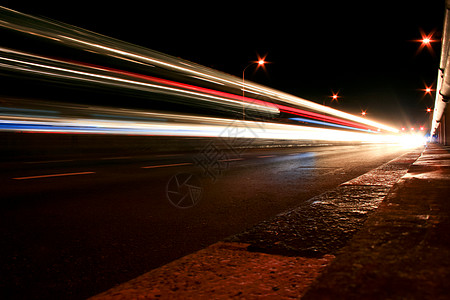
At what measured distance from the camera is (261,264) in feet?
6.43

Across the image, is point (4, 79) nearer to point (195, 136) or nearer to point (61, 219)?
point (61, 219)

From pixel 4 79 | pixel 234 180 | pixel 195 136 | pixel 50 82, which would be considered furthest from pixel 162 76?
pixel 234 180

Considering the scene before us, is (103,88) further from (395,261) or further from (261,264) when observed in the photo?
(395,261)

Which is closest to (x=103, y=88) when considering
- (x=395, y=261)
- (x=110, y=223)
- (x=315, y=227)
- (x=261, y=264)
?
(x=110, y=223)

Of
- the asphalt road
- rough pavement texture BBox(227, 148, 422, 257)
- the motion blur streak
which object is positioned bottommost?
the asphalt road

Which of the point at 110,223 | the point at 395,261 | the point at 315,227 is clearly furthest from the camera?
the point at 110,223

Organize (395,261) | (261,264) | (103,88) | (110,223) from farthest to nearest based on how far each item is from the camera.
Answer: (103,88)
(110,223)
(261,264)
(395,261)

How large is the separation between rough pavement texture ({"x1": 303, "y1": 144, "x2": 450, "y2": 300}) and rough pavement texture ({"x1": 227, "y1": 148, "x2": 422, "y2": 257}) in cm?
23

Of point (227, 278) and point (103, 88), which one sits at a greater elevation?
point (103, 88)

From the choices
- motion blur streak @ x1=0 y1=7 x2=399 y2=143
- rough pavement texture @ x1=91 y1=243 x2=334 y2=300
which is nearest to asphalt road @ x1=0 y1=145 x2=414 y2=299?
rough pavement texture @ x1=91 y1=243 x2=334 y2=300

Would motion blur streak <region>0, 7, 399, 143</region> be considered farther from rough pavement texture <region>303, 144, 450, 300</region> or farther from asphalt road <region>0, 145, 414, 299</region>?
rough pavement texture <region>303, 144, 450, 300</region>

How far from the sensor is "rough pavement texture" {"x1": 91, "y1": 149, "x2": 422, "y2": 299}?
5.32 feet

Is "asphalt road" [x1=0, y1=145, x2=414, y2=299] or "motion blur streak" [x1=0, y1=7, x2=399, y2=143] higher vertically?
"motion blur streak" [x1=0, y1=7, x2=399, y2=143]

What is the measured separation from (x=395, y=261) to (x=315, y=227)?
1.09 m
